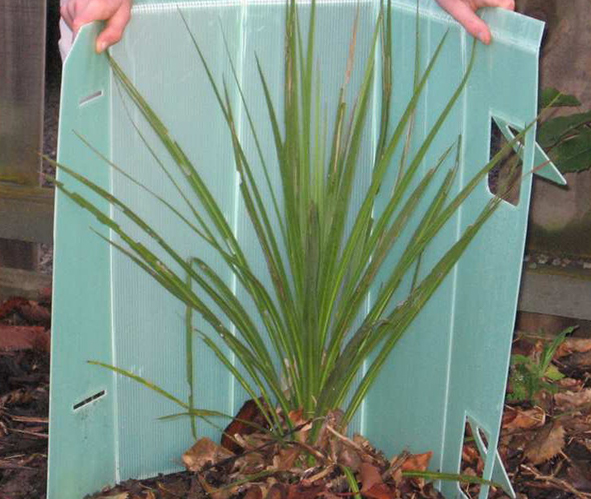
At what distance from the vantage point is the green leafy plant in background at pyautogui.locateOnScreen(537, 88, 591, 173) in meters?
2.44

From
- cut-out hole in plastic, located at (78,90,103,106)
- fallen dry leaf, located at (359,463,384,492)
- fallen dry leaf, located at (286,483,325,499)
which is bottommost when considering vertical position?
fallen dry leaf, located at (286,483,325,499)

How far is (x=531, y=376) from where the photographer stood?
2453 millimetres

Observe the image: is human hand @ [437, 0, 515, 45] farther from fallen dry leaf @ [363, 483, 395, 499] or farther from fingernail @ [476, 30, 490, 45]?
fallen dry leaf @ [363, 483, 395, 499]

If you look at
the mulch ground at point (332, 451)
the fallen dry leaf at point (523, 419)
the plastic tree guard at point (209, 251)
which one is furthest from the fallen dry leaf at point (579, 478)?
the plastic tree guard at point (209, 251)

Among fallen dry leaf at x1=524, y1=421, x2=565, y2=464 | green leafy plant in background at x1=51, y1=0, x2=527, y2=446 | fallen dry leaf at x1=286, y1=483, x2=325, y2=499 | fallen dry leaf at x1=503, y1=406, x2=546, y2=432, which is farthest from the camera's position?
fallen dry leaf at x1=503, y1=406, x2=546, y2=432

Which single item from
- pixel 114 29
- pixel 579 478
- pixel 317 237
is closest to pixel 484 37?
pixel 317 237

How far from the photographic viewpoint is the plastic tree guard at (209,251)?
5.77ft

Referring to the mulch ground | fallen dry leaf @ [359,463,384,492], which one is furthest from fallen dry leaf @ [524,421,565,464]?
fallen dry leaf @ [359,463,384,492]

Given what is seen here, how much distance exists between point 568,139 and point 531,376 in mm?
547

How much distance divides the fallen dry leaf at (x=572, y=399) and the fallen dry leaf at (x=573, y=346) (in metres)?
0.21

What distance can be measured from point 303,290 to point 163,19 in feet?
1.78

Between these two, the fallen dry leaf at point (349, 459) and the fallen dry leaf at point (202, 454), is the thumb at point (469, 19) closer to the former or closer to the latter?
the fallen dry leaf at point (349, 459)

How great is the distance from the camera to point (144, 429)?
81.5 inches

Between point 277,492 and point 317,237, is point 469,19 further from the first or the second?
point 277,492
